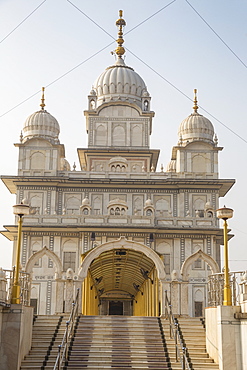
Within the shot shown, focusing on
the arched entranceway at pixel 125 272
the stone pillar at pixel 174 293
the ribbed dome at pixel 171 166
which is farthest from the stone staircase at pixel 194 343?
the ribbed dome at pixel 171 166

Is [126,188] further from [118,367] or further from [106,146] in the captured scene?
[118,367]

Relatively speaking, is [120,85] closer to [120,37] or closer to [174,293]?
[120,37]

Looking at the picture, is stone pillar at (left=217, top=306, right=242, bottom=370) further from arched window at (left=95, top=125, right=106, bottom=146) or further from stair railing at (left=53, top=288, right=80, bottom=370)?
arched window at (left=95, top=125, right=106, bottom=146)

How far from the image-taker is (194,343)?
69.8ft

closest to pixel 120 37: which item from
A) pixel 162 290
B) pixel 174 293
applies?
pixel 174 293

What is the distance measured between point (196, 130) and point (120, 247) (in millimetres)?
23718

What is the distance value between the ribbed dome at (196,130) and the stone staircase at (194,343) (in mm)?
25995

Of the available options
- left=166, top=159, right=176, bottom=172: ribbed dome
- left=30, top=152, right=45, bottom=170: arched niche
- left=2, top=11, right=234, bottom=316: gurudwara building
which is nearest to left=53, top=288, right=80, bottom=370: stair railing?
left=2, top=11, right=234, bottom=316: gurudwara building

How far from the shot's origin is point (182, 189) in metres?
45.3

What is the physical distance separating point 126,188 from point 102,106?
29.3 feet

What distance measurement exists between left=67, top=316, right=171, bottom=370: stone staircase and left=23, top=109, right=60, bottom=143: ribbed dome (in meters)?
25.8

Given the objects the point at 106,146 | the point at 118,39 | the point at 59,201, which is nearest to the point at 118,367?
the point at 59,201

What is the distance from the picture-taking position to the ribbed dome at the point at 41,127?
1865 inches

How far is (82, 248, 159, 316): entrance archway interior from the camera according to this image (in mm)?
28516
